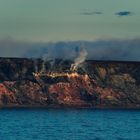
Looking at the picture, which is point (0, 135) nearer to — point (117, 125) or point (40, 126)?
point (40, 126)

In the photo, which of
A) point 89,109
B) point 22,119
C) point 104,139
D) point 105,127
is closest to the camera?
point 104,139

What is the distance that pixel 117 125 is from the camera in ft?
429

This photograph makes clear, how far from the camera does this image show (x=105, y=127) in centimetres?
12369

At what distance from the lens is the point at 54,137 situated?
104 metres

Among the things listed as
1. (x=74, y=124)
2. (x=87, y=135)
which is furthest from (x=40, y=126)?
(x=87, y=135)

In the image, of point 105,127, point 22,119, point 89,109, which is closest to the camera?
point 105,127

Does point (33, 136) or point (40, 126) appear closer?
point (33, 136)

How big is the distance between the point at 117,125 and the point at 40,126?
1223 centimetres

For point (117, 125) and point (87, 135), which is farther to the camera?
point (117, 125)

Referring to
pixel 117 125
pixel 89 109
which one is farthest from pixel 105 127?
pixel 89 109

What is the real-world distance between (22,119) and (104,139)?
4456cm

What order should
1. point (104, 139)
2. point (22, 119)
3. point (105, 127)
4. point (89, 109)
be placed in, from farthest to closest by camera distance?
point (89, 109)
point (22, 119)
point (105, 127)
point (104, 139)

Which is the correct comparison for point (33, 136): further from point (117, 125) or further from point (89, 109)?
point (89, 109)

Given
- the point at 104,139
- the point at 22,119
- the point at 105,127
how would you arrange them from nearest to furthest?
the point at 104,139 < the point at 105,127 < the point at 22,119
